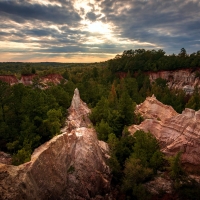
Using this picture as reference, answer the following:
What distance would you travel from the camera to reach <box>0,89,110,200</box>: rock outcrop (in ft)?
66.9

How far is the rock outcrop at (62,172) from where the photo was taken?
20.4 metres

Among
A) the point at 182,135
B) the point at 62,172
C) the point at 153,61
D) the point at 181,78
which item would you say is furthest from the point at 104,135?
the point at 153,61

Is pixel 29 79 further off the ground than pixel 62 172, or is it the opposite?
pixel 62 172

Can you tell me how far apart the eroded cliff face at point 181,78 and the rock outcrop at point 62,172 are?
6008cm

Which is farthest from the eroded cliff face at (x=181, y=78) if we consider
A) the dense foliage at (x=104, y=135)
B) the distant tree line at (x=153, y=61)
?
the dense foliage at (x=104, y=135)

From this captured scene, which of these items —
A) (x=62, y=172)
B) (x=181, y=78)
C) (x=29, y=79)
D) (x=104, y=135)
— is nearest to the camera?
(x=62, y=172)

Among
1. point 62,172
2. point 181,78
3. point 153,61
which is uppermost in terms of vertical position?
point 153,61

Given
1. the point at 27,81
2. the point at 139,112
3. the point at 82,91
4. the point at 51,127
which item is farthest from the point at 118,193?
the point at 27,81

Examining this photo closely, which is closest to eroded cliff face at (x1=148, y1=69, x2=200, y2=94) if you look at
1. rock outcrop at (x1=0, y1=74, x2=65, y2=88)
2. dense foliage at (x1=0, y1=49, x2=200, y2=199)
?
rock outcrop at (x1=0, y1=74, x2=65, y2=88)

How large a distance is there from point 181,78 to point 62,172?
7401 centimetres

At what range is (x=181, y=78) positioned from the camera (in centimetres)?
8825

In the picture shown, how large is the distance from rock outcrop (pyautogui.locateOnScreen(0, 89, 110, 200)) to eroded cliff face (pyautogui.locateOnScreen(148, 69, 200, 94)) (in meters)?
60.1

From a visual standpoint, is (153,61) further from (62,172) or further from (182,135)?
(62,172)

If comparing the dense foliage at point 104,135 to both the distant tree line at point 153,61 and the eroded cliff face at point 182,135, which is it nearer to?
the eroded cliff face at point 182,135
